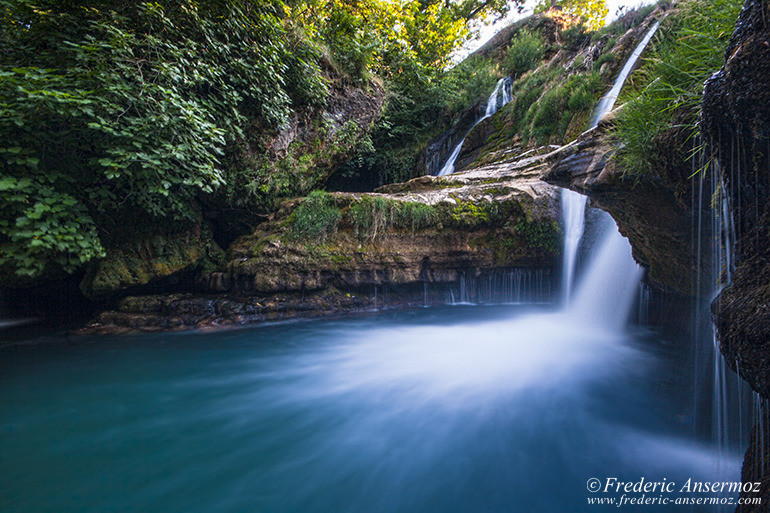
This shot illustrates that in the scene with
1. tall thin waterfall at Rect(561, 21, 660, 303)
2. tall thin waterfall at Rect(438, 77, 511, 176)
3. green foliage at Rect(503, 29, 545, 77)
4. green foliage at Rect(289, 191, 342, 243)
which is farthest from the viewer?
green foliage at Rect(503, 29, 545, 77)

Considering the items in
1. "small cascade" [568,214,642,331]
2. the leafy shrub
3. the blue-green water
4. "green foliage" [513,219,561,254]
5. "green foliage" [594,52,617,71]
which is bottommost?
the blue-green water

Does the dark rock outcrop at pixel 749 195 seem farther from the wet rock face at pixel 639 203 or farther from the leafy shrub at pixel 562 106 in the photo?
the leafy shrub at pixel 562 106

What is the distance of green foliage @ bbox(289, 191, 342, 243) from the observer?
20.7 ft

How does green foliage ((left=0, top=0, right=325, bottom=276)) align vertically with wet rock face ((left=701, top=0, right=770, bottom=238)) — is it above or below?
above

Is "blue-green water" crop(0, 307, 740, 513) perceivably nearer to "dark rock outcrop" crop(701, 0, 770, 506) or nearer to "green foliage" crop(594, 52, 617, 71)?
"dark rock outcrop" crop(701, 0, 770, 506)

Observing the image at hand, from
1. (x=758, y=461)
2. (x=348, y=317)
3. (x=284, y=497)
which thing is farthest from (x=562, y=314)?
(x=284, y=497)

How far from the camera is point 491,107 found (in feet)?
38.9

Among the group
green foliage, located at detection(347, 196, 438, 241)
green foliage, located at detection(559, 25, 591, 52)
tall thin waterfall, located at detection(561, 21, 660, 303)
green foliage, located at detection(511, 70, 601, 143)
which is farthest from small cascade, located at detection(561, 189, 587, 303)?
green foliage, located at detection(559, 25, 591, 52)

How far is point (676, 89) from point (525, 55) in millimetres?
13264

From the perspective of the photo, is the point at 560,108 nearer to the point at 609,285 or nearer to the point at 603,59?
the point at 603,59

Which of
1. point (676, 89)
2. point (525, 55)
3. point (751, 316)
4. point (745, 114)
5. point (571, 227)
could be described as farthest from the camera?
point (525, 55)

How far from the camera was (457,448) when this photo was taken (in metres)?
2.57

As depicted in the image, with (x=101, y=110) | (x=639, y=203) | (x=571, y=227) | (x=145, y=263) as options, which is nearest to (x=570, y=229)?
(x=571, y=227)

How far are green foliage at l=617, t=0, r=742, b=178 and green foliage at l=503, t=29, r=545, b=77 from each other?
12157 millimetres
